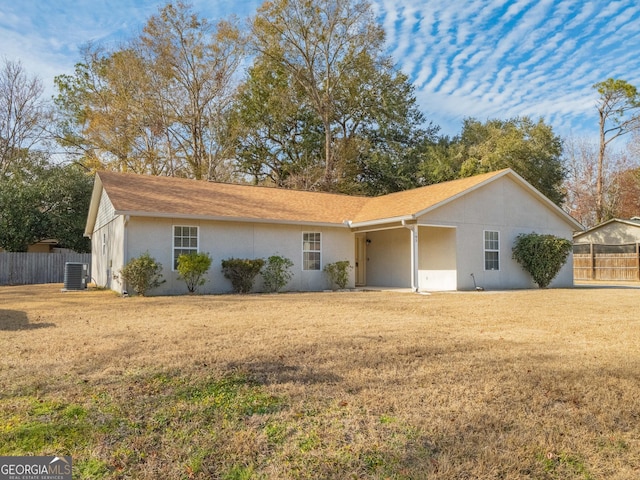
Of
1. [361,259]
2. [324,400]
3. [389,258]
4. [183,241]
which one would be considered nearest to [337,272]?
[389,258]

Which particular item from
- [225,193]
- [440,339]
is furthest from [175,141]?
[440,339]

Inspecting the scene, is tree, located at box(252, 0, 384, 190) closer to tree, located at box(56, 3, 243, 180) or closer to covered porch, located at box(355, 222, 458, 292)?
tree, located at box(56, 3, 243, 180)

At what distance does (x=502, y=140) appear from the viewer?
90.9 ft

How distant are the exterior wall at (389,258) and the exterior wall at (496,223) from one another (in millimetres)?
2224

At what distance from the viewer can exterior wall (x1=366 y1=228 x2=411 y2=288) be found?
1730cm

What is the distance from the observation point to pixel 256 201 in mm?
16641

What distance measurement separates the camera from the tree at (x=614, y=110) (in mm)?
30141

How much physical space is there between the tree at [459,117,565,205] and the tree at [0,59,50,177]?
25410mm

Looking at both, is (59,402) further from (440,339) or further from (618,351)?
(618,351)

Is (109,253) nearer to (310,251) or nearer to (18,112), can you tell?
(310,251)

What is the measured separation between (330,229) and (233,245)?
3662 millimetres

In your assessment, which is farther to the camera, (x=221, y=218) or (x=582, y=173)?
(x=582, y=173)

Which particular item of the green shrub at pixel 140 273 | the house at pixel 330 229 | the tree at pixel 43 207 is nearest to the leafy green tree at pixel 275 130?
the tree at pixel 43 207

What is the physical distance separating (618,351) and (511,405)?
273cm
